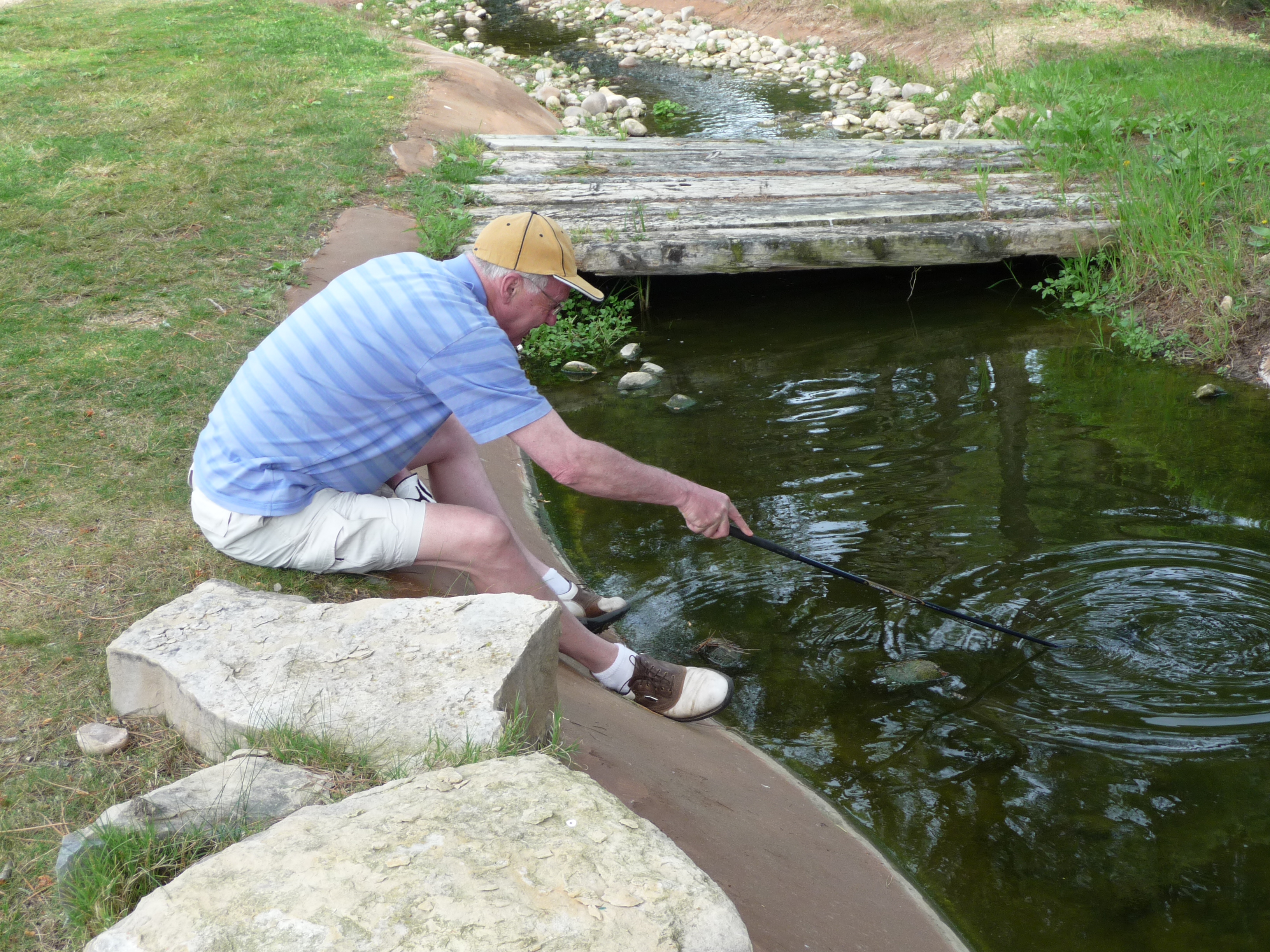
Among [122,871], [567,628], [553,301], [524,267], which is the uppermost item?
[524,267]

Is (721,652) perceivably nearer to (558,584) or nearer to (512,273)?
(558,584)

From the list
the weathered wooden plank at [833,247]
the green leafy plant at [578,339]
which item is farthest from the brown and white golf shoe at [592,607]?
the weathered wooden plank at [833,247]

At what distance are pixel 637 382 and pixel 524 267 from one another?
2984 mm

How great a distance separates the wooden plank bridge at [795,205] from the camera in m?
6.02

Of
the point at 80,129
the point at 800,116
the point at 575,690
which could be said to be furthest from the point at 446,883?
the point at 800,116

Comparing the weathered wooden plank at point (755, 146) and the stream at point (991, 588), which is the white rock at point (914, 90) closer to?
the weathered wooden plank at point (755, 146)

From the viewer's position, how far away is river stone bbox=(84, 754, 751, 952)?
1.65m

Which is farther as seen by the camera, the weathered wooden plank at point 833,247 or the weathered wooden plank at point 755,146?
the weathered wooden plank at point 755,146

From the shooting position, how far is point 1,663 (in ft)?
8.82

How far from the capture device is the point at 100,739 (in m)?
2.37

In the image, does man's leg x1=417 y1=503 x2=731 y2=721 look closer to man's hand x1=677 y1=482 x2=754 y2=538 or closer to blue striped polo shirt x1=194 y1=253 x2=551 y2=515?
blue striped polo shirt x1=194 y1=253 x2=551 y2=515

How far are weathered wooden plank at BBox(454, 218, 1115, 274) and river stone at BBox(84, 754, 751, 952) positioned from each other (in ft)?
14.4

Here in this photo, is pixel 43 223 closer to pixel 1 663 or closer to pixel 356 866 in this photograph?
pixel 1 663

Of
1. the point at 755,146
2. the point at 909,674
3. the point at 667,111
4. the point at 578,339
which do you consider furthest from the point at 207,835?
the point at 667,111
